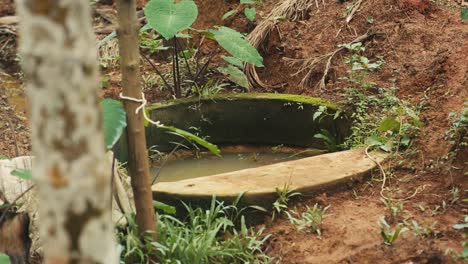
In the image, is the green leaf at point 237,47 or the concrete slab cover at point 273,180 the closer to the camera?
the concrete slab cover at point 273,180

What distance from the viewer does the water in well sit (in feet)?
18.1

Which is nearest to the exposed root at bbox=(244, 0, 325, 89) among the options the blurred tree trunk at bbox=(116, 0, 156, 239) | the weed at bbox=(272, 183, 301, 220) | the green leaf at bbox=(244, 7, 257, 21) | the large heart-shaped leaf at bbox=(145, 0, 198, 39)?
the green leaf at bbox=(244, 7, 257, 21)

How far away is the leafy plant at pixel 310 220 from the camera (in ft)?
12.2

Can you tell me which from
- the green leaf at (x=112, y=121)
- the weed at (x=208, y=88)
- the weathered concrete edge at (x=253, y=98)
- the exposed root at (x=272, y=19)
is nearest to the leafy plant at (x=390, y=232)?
the green leaf at (x=112, y=121)

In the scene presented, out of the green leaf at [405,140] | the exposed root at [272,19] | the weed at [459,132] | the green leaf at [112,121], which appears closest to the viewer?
the green leaf at [112,121]

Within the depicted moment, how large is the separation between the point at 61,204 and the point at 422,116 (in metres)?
3.65

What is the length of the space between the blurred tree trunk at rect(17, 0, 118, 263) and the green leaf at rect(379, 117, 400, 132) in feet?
11.0

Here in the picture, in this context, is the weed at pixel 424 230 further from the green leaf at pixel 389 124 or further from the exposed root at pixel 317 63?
the exposed root at pixel 317 63

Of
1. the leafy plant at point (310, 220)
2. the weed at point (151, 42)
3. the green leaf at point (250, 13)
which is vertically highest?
the green leaf at point (250, 13)

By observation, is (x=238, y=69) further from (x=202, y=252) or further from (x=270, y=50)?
(x=202, y=252)

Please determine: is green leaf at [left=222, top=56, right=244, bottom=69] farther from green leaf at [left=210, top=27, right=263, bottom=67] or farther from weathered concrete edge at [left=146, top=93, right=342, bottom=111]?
green leaf at [left=210, top=27, right=263, bottom=67]

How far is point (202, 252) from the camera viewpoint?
3352 millimetres

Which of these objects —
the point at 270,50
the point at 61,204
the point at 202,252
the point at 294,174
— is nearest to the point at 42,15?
the point at 61,204

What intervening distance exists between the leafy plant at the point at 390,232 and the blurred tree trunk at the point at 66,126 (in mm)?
2296
